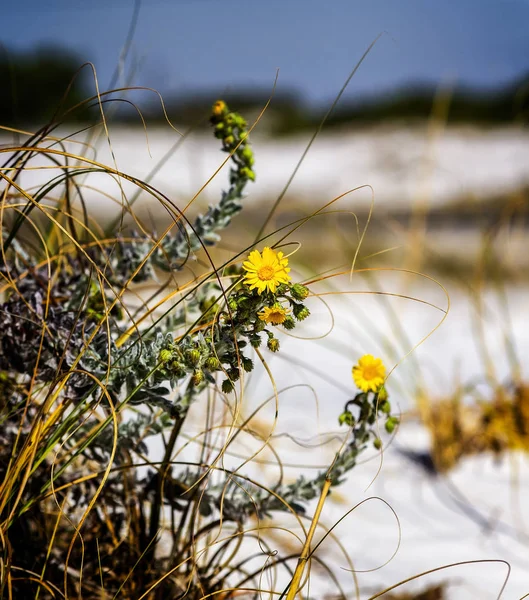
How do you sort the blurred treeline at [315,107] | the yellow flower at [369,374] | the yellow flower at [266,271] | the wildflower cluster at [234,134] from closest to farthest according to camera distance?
the yellow flower at [266,271] → the yellow flower at [369,374] → the wildflower cluster at [234,134] → the blurred treeline at [315,107]

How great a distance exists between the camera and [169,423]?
2.89 feet

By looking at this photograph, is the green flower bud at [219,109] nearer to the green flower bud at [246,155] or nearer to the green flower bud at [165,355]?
the green flower bud at [246,155]

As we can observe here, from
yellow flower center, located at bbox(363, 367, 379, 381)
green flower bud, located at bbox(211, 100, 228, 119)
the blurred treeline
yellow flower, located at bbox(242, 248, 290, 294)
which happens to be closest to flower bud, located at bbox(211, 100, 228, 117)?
green flower bud, located at bbox(211, 100, 228, 119)

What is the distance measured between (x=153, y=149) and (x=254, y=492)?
42.6 feet

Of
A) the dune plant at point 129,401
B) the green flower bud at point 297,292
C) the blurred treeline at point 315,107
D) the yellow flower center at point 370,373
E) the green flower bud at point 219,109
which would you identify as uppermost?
the blurred treeline at point 315,107

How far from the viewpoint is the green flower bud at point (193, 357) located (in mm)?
686

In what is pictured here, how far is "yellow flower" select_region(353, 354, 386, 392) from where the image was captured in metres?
0.80

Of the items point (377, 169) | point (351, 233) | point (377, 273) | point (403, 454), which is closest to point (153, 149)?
point (377, 169)

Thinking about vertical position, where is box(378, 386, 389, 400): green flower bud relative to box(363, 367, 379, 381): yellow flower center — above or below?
below

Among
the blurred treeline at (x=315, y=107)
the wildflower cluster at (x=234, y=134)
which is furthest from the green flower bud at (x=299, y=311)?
the blurred treeline at (x=315, y=107)

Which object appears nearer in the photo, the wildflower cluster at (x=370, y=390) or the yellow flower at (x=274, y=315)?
the yellow flower at (x=274, y=315)

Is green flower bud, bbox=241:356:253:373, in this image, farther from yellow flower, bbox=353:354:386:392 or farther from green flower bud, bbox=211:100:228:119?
green flower bud, bbox=211:100:228:119

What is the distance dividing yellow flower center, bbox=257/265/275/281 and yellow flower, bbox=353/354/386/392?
0.67ft

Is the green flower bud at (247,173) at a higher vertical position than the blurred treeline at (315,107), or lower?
lower
